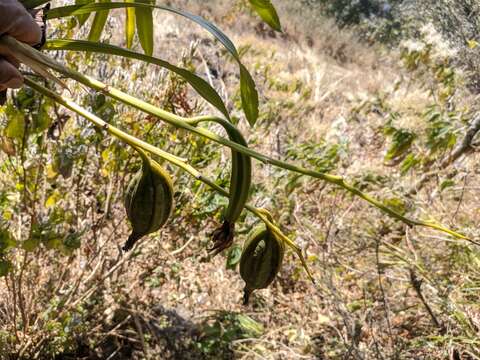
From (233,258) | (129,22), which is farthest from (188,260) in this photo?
(129,22)

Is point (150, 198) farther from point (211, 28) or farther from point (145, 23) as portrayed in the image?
point (145, 23)

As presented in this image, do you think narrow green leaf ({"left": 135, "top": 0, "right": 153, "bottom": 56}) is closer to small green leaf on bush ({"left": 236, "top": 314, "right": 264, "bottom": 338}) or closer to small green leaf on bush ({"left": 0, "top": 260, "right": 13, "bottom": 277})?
small green leaf on bush ({"left": 0, "top": 260, "right": 13, "bottom": 277})

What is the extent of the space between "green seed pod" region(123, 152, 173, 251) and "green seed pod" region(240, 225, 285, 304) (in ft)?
0.40

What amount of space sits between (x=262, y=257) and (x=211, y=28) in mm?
348

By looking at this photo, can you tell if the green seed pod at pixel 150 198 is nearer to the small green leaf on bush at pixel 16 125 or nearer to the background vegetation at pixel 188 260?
the background vegetation at pixel 188 260

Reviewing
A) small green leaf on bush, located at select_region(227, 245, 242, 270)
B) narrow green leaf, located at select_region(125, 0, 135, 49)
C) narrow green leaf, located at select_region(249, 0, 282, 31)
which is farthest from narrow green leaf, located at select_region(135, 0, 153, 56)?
small green leaf on bush, located at select_region(227, 245, 242, 270)

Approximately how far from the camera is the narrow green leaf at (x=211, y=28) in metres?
0.60

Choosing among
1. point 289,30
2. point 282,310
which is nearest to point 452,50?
point 282,310

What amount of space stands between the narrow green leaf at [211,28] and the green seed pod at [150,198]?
0.68 feet

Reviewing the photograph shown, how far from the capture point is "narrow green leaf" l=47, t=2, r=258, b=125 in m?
0.60

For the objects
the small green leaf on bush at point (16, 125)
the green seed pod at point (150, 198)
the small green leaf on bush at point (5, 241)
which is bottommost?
the small green leaf on bush at point (5, 241)

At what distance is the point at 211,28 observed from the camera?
680mm

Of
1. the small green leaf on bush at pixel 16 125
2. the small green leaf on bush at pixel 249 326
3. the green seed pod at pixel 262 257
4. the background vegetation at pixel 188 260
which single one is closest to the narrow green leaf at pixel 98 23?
the background vegetation at pixel 188 260

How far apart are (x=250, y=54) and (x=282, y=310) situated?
182 inches
